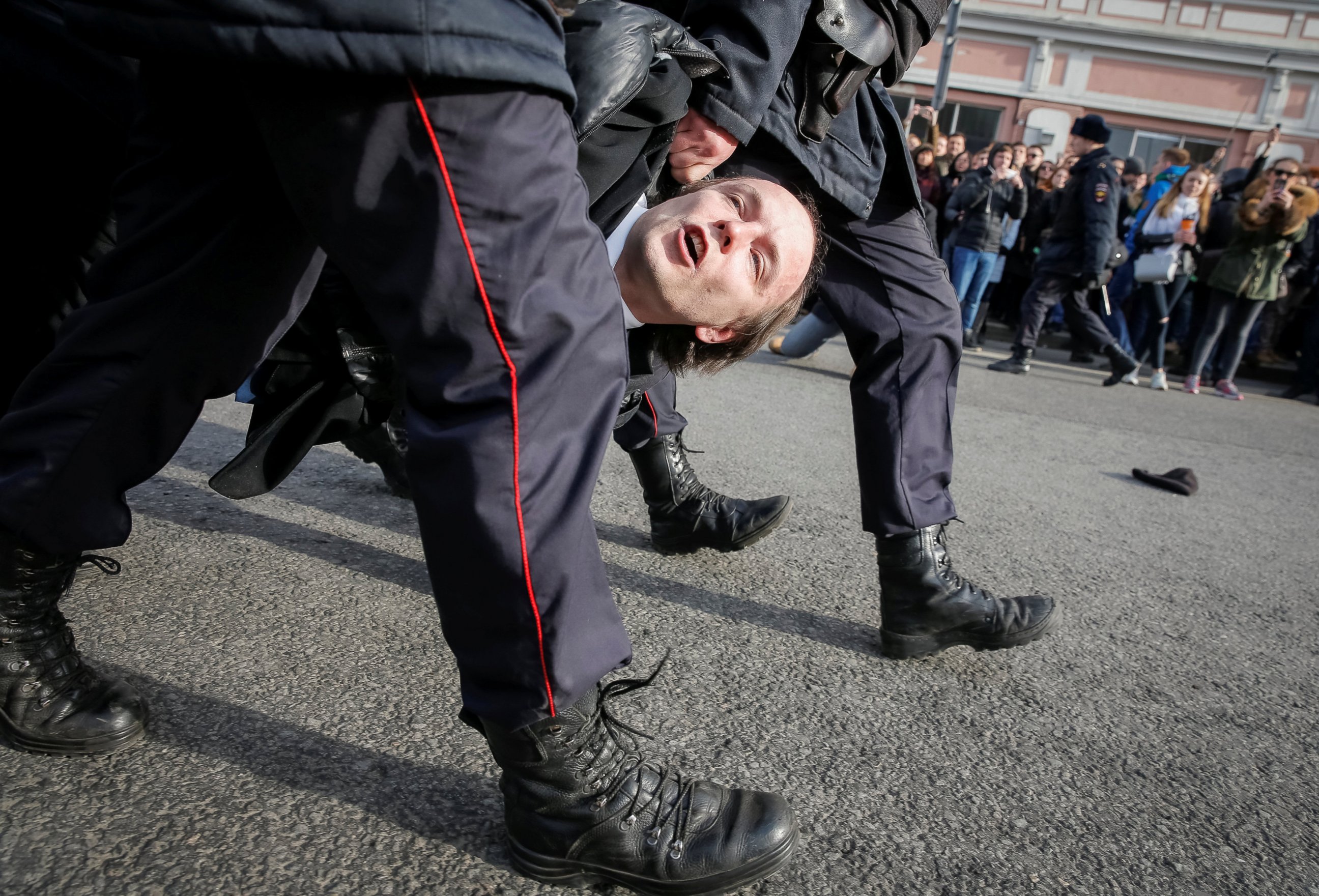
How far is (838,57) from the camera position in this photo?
188 centimetres

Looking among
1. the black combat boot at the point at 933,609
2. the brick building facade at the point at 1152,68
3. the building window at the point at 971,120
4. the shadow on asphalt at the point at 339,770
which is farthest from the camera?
the building window at the point at 971,120

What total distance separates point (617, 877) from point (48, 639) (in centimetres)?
102

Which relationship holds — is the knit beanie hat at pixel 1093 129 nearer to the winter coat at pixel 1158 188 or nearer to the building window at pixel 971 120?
the winter coat at pixel 1158 188

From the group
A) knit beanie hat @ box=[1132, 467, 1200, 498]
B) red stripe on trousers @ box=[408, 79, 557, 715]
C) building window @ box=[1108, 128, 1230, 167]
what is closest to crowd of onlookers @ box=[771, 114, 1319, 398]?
knit beanie hat @ box=[1132, 467, 1200, 498]


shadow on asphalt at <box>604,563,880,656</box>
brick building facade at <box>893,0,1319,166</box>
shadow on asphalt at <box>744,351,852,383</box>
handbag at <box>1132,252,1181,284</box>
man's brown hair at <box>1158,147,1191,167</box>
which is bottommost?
shadow on asphalt at <box>744,351,852,383</box>

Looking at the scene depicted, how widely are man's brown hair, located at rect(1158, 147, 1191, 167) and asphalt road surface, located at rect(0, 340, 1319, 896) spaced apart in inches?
270

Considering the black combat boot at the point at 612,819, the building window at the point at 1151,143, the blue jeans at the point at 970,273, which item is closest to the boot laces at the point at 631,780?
the black combat boot at the point at 612,819

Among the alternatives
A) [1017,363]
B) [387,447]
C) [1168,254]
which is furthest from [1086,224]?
[387,447]

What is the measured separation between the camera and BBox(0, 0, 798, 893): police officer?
0.98m

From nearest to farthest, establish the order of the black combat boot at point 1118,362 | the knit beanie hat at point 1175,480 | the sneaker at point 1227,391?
the knit beanie hat at point 1175,480 → the black combat boot at point 1118,362 → the sneaker at point 1227,391

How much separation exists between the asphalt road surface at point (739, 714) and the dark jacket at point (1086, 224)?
15.1ft

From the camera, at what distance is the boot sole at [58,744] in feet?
4.83

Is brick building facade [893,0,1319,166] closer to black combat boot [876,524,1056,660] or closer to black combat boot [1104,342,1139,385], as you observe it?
black combat boot [1104,342,1139,385]

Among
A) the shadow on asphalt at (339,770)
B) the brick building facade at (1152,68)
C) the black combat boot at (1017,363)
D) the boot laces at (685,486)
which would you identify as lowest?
the black combat boot at (1017,363)
